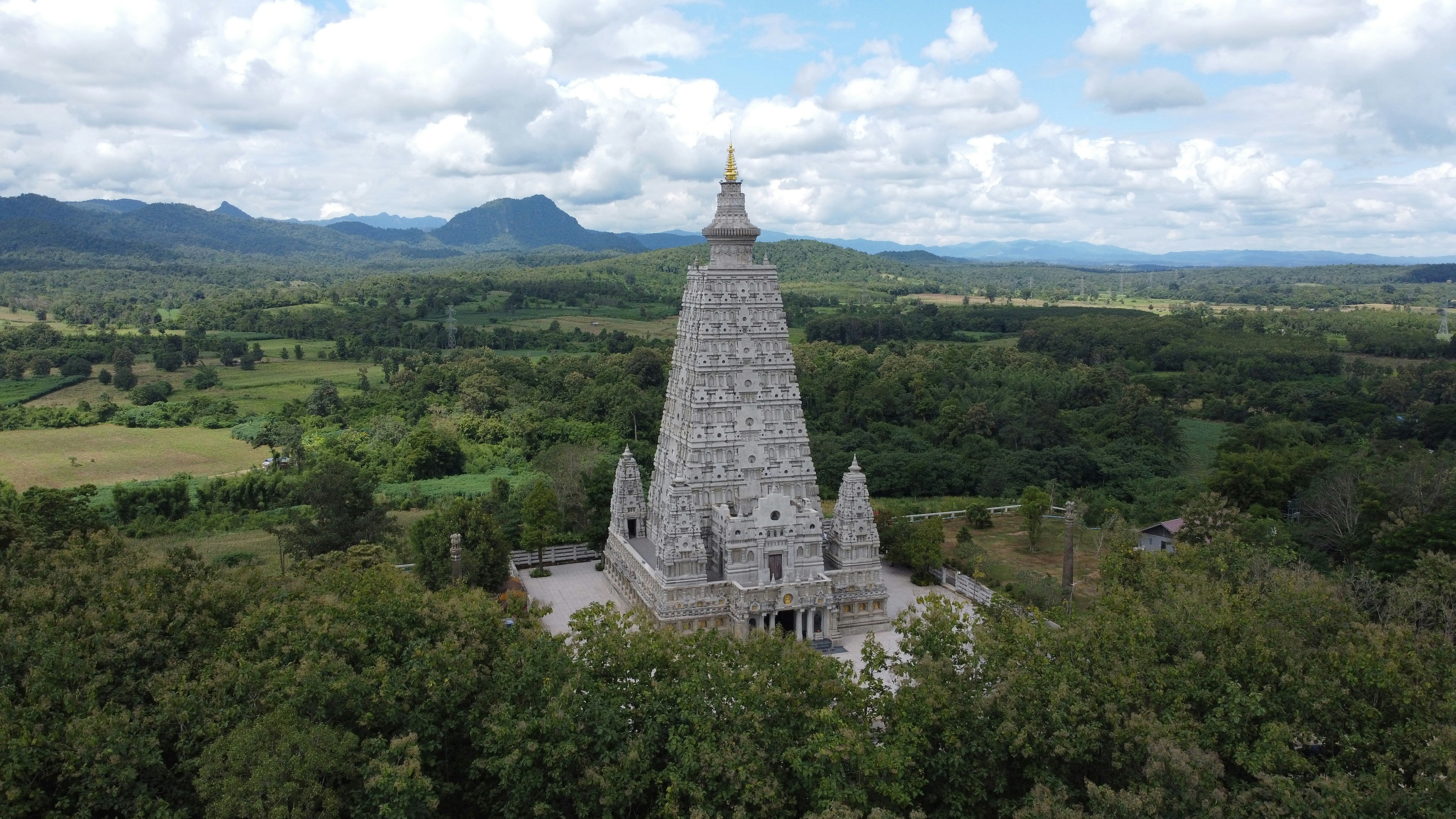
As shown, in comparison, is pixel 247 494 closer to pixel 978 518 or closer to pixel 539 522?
pixel 539 522

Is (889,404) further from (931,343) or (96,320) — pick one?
(96,320)

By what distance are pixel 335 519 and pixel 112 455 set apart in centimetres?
3374

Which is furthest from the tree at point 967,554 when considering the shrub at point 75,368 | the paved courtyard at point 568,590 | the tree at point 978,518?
the shrub at point 75,368

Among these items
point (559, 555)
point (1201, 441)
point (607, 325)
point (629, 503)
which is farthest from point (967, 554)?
point (607, 325)

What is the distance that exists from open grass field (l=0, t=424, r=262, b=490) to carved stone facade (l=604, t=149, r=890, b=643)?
38.7 metres

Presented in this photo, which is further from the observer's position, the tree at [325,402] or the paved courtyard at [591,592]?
the tree at [325,402]

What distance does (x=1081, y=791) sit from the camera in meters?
18.2

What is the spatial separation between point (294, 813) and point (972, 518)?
36204 millimetres

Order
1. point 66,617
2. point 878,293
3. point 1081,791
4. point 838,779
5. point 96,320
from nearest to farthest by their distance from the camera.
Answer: point 838,779
point 1081,791
point 66,617
point 96,320
point 878,293

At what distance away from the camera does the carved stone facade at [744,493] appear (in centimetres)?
3041

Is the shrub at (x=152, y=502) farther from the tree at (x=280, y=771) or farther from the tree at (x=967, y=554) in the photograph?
the tree at (x=967, y=554)

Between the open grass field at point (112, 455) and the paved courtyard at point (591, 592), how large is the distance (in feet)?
99.2

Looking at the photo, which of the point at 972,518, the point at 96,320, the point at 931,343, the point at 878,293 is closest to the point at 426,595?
the point at 972,518

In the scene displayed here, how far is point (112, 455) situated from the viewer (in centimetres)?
5909
